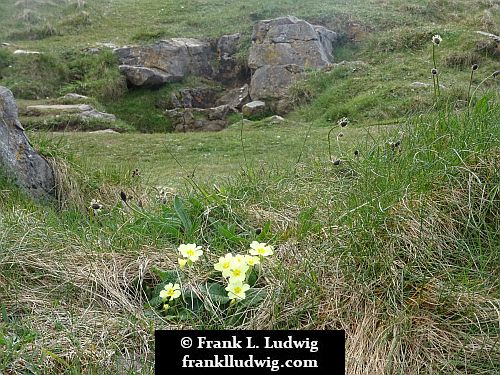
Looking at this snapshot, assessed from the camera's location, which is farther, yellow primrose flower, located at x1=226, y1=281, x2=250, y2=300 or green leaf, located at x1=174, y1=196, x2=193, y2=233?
green leaf, located at x1=174, y1=196, x2=193, y2=233

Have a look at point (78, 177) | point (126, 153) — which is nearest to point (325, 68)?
point (126, 153)

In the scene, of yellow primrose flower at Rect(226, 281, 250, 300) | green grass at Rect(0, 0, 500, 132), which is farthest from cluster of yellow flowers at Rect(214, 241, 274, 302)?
green grass at Rect(0, 0, 500, 132)

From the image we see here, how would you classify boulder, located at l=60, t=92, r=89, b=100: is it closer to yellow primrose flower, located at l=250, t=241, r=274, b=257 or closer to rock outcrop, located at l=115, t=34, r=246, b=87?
rock outcrop, located at l=115, t=34, r=246, b=87

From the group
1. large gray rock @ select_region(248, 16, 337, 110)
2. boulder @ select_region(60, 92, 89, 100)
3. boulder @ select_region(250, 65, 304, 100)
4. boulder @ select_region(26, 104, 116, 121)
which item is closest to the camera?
boulder @ select_region(26, 104, 116, 121)

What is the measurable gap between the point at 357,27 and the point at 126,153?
7221mm

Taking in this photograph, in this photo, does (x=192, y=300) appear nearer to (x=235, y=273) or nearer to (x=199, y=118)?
(x=235, y=273)

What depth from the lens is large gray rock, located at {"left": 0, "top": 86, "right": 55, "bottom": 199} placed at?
13.5 feet

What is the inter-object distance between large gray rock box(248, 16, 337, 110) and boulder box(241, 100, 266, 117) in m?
0.27

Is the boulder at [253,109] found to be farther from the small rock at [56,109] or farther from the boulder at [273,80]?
the small rock at [56,109]

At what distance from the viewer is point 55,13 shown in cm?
1581

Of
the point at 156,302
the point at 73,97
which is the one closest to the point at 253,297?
the point at 156,302

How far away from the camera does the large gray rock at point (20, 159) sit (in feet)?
13.5

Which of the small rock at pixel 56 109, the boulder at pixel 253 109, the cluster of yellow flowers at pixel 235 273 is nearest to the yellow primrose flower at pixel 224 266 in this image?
the cluster of yellow flowers at pixel 235 273

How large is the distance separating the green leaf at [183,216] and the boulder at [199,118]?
7326mm
